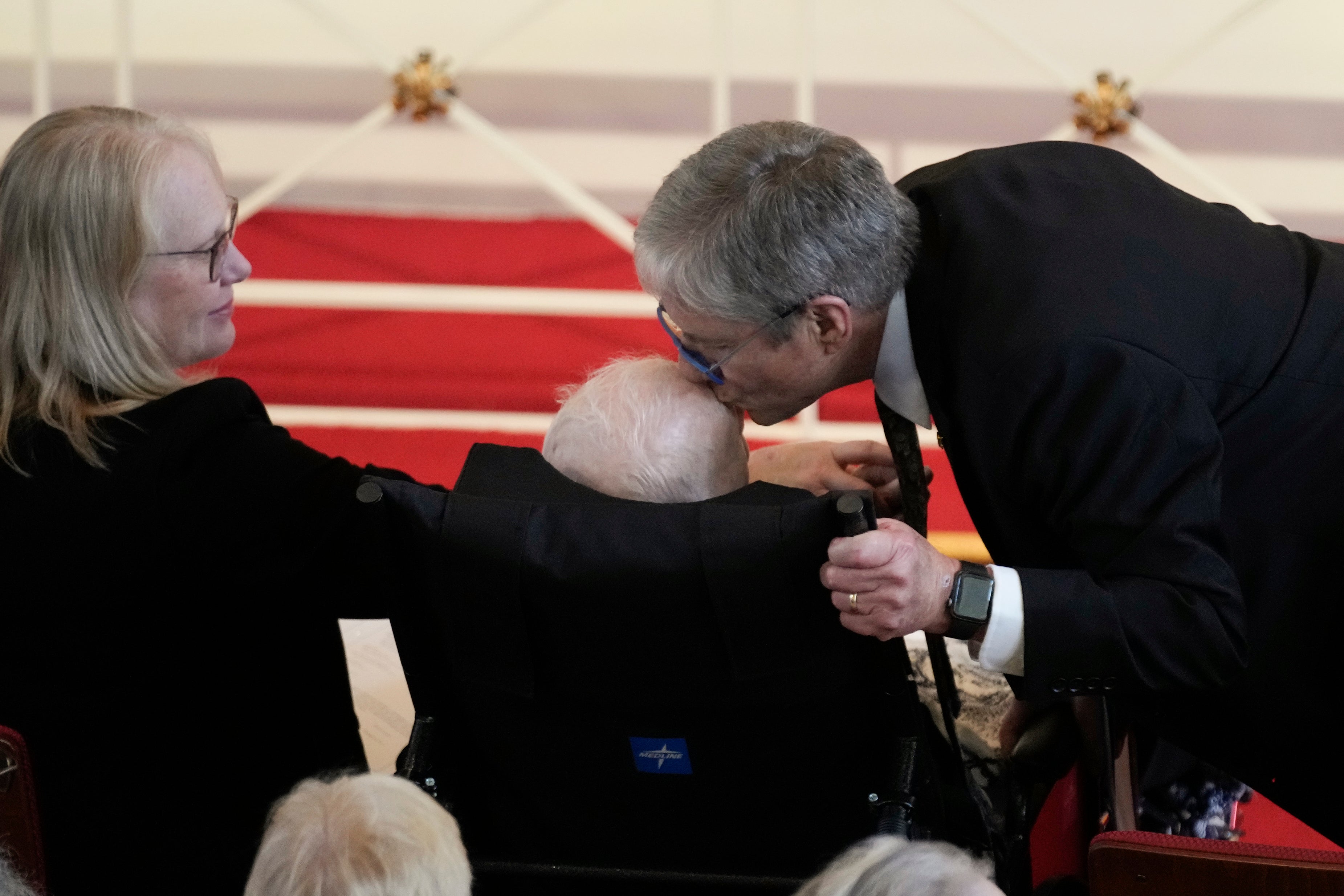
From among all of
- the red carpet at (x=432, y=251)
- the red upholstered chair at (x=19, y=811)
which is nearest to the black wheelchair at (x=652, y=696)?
the red upholstered chair at (x=19, y=811)

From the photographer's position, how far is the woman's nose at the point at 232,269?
5.61ft

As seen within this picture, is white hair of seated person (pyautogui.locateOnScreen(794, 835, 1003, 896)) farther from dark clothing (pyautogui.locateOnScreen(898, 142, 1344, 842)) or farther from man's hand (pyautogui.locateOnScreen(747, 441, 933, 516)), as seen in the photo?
man's hand (pyautogui.locateOnScreen(747, 441, 933, 516))

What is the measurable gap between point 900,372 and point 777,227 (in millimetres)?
275

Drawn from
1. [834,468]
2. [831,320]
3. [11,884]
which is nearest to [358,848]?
[11,884]

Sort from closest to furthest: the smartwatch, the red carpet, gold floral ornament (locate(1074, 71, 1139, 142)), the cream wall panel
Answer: the smartwatch
gold floral ornament (locate(1074, 71, 1139, 142))
the red carpet
the cream wall panel

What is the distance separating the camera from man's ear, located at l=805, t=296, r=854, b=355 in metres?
1.49

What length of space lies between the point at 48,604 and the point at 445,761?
48cm

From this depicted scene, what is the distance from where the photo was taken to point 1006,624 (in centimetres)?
136

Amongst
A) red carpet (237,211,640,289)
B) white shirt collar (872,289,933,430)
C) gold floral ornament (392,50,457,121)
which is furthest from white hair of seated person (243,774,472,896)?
gold floral ornament (392,50,457,121)

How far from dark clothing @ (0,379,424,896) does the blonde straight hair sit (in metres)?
0.07

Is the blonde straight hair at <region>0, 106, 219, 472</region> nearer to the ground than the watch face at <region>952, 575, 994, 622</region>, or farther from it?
farther from it

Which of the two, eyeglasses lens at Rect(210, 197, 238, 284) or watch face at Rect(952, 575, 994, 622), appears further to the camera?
eyeglasses lens at Rect(210, 197, 238, 284)

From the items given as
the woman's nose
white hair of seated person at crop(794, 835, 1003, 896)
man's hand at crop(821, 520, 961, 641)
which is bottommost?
white hair of seated person at crop(794, 835, 1003, 896)

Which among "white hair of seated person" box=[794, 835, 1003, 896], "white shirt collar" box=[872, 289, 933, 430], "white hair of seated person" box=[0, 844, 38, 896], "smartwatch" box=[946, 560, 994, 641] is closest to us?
"white hair of seated person" box=[794, 835, 1003, 896]
